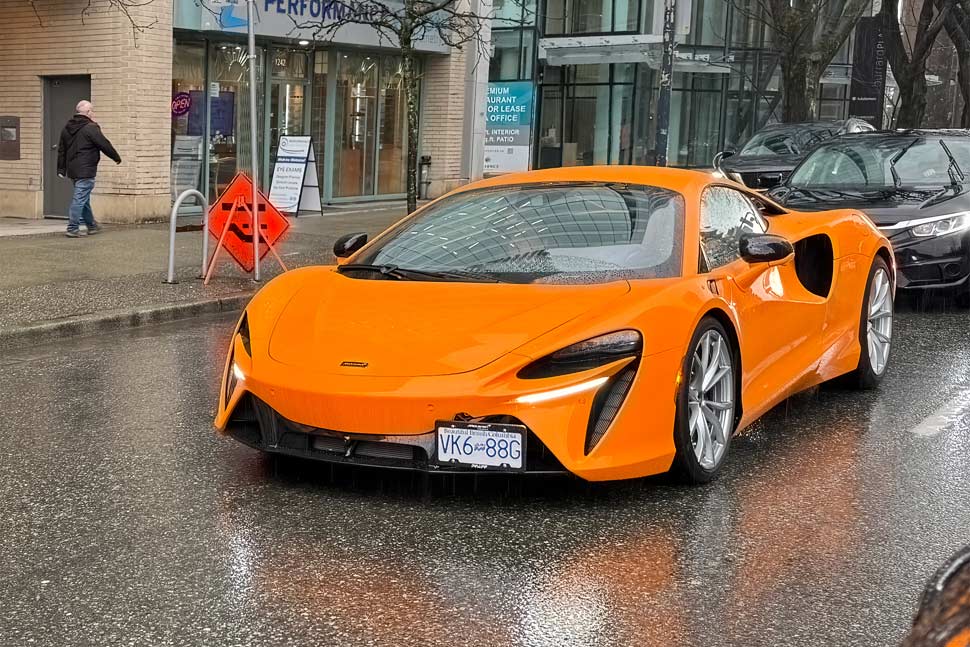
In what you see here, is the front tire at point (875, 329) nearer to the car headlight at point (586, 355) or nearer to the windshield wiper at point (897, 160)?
the car headlight at point (586, 355)

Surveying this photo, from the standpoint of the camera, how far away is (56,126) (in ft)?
57.6

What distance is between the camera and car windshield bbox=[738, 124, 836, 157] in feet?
64.2

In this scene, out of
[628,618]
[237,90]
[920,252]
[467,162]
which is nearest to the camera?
[628,618]

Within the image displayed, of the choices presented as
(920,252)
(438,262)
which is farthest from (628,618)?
(920,252)

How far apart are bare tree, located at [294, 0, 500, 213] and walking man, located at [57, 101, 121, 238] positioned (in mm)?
3602

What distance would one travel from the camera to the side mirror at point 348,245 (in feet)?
20.6

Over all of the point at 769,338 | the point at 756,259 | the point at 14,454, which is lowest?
the point at 14,454

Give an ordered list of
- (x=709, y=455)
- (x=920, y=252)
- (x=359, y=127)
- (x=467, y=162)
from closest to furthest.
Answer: (x=709, y=455) → (x=920, y=252) → (x=359, y=127) → (x=467, y=162)

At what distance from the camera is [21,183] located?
58.0 feet

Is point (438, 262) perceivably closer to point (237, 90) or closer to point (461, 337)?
point (461, 337)

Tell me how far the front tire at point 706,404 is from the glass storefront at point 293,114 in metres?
14.3

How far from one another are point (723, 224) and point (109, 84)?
42.1 ft

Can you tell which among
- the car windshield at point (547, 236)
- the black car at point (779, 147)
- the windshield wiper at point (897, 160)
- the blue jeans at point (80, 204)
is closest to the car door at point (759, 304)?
the car windshield at point (547, 236)

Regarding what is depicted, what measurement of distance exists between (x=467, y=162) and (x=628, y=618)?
2047 centimetres
